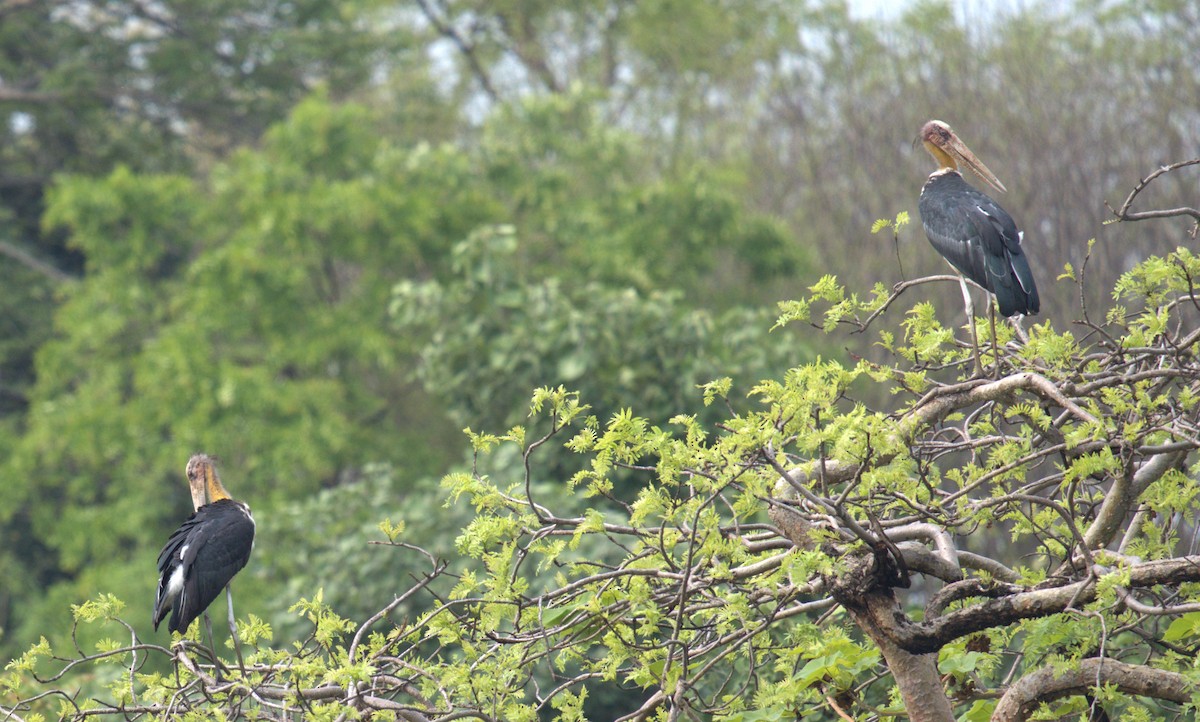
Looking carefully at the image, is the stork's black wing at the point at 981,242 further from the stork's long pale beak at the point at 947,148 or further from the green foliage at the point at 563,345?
the green foliage at the point at 563,345

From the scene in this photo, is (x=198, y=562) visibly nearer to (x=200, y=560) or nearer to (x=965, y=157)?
(x=200, y=560)

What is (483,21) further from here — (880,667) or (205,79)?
(880,667)

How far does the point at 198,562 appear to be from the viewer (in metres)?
5.60

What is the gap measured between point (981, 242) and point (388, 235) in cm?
951

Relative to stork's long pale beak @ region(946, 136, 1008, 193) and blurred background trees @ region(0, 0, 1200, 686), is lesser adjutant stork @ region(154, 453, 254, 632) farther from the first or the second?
blurred background trees @ region(0, 0, 1200, 686)

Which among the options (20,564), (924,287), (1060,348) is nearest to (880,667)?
(1060,348)

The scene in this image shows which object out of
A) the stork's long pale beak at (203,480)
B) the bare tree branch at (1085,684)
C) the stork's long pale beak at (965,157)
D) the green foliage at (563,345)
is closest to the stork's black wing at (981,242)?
the stork's long pale beak at (965,157)

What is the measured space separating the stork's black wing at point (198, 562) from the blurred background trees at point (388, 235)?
12.3ft

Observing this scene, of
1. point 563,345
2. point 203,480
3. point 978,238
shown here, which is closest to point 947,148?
point 978,238

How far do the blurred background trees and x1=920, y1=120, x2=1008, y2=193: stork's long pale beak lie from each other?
4006mm

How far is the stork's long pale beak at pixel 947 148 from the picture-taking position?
19.1 feet

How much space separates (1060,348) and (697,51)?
57.4ft

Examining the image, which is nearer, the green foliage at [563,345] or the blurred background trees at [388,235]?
the green foliage at [563,345]

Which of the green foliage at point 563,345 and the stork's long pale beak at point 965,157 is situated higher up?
the stork's long pale beak at point 965,157
